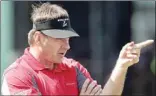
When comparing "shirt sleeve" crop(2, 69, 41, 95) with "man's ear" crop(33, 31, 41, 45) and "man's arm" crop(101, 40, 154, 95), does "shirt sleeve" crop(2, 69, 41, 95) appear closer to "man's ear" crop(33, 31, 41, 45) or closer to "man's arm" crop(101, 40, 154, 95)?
"man's ear" crop(33, 31, 41, 45)

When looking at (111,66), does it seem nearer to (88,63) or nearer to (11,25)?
(88,63)

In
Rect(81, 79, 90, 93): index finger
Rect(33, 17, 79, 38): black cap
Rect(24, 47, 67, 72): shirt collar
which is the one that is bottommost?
Rect(81, 79, 90, 93): index finger

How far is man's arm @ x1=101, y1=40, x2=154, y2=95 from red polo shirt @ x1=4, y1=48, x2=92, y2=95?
15 centimetres

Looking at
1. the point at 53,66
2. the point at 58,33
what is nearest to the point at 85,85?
the point at 53,66

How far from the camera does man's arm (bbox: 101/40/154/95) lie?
1.93m

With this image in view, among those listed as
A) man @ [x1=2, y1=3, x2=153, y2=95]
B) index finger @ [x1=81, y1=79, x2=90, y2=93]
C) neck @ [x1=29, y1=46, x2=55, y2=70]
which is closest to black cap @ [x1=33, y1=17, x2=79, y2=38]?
man @ [x1=2, y1=3, x2=153, y2=95]

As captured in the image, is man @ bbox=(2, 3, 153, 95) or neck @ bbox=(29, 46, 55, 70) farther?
neck @ bbox=(29, 46, 55, 70)

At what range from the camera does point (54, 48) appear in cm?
201

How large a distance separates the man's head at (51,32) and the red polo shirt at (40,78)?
2.6 inches

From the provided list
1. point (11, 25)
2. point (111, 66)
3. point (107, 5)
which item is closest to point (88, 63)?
point (111, 66)

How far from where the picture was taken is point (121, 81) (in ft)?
6.50

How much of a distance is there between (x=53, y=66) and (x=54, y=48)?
0.09m

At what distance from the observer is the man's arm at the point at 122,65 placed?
1934mm

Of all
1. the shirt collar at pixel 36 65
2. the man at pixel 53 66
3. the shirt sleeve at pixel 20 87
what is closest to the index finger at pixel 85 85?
the man at pixel 53 66
